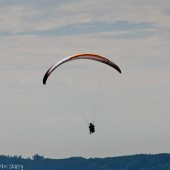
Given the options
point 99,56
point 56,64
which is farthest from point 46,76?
point 99,56

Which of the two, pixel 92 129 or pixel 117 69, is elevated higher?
pixel 117 69

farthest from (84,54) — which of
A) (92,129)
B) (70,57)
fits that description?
(92,129)

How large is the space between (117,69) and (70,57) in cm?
760

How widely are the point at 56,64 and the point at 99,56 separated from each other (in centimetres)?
776

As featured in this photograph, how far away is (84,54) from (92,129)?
10.5m

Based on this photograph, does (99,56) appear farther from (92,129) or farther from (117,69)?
(92,129)

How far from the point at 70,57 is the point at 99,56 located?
16.8 ft

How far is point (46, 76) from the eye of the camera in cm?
9106

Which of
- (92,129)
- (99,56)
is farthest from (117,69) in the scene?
(92,129)

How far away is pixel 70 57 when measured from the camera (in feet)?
303

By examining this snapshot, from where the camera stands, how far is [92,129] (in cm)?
9400

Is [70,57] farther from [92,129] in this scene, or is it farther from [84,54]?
[92,129]

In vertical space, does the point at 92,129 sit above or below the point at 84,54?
below

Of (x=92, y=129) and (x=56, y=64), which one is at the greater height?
(x=56, y=64)
